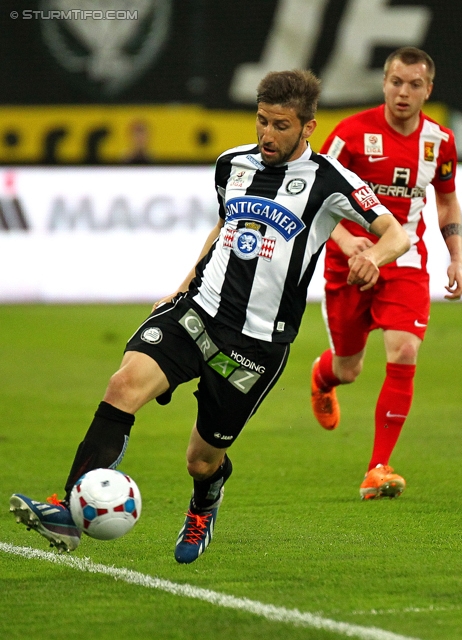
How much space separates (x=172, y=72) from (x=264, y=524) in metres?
13.0

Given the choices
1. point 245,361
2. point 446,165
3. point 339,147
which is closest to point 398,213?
point 446,165

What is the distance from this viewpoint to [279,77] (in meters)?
4.90

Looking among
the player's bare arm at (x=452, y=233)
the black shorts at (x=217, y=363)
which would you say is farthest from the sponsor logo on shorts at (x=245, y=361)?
the player's bare arm at (x=452, y=233)

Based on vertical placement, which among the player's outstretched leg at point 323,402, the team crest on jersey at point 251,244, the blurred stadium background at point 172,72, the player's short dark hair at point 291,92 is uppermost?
the player's short dark hair at point 291,92

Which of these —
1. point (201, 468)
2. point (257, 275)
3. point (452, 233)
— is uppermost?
point (257, 275)

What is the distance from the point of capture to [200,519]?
17.2 ft

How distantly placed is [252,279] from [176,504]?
192 centimetres

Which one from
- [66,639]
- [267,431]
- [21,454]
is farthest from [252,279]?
[267,431]

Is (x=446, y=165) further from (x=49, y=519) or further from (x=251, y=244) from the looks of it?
(x=49, y=519)

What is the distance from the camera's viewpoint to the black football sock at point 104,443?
4484 millimetres

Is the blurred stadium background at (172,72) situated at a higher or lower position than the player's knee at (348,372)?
lower

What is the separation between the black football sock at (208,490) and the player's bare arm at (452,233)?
193 centimetres

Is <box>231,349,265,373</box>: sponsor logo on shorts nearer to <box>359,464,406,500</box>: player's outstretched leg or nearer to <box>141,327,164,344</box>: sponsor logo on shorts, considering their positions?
<box>141,327,164,344</box>: sponsor logo on shorts

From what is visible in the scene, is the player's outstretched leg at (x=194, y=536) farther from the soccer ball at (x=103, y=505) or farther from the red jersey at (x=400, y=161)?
the red jersey at (x=400, y=161)
